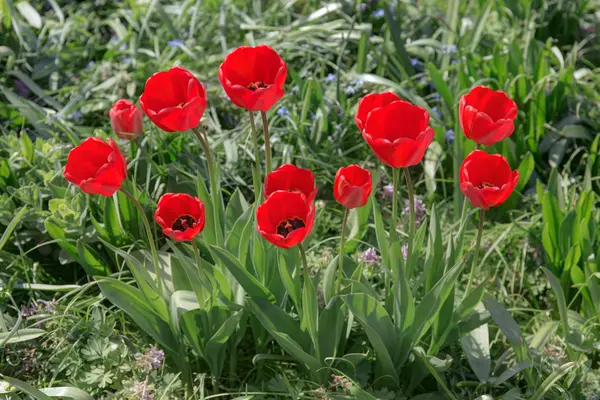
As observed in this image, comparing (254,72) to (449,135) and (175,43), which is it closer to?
(449,135)

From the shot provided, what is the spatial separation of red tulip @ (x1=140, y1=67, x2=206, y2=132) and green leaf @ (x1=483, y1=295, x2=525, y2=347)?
883 mm

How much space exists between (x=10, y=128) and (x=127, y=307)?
1335 mm

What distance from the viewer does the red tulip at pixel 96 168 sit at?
1.50 metres

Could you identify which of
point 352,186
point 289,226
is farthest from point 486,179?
point 289,226

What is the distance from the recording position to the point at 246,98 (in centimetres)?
153

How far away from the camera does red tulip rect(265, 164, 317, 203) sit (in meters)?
1.56

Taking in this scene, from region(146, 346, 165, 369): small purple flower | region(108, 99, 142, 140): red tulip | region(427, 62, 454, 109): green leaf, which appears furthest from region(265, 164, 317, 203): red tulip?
region(427, 62, 454, 109): green leaf

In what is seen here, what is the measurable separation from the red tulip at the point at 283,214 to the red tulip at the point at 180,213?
0.16m

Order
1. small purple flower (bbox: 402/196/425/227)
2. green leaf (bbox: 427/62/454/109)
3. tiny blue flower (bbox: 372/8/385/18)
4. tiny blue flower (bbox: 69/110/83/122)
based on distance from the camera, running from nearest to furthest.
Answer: small purple flower (bbox: 402/196/425/227)
green leaf (bbox: 427/62/454/109)
tiny blue flower (bbox: 69/110/83/122)
tiny blue flower (bbox: 372/8/385/18)

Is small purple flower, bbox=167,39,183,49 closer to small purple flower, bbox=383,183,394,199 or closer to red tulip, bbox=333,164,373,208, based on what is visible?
small purple flower, bbox=383,183,394,199

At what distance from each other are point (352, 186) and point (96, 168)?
0.57 metres

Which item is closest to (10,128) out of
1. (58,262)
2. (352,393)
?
(58,262)

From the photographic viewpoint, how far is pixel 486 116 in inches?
60.9

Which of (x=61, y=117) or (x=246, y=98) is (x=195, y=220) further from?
(x=61, y=117)
